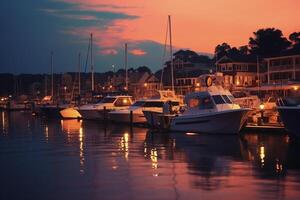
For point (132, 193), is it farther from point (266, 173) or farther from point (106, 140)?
point (106, 140)

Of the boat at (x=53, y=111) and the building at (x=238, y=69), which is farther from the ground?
the building at (x=238, y=69)

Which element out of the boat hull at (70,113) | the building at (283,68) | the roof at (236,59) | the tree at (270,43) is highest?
the tree at (270,43)

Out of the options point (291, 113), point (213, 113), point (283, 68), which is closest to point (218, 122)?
point (213, 113)

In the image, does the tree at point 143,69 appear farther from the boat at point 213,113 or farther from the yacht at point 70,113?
the boat at point 213,113

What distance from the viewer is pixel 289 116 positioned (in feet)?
92.4

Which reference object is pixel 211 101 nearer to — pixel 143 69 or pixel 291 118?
pixel 291 118

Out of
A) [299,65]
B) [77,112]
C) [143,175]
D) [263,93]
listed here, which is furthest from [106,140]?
[299,65]

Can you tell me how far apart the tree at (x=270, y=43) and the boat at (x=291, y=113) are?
8739 cm

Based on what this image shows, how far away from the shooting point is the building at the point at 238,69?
89.2 metres

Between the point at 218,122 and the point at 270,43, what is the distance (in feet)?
282

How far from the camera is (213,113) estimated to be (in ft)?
109

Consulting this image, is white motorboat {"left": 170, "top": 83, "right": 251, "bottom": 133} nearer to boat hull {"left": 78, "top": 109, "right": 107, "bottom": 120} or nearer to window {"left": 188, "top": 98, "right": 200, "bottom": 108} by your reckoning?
window {"left": 188, "top": 98, "right": 200, "bottom": 108}

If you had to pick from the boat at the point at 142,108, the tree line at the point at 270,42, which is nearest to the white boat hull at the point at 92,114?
the boat at the point at 142,108

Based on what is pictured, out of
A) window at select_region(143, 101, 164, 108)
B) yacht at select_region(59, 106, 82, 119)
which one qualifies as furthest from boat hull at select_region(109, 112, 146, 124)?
yacht at select_region(59, 106, 82, 119)
